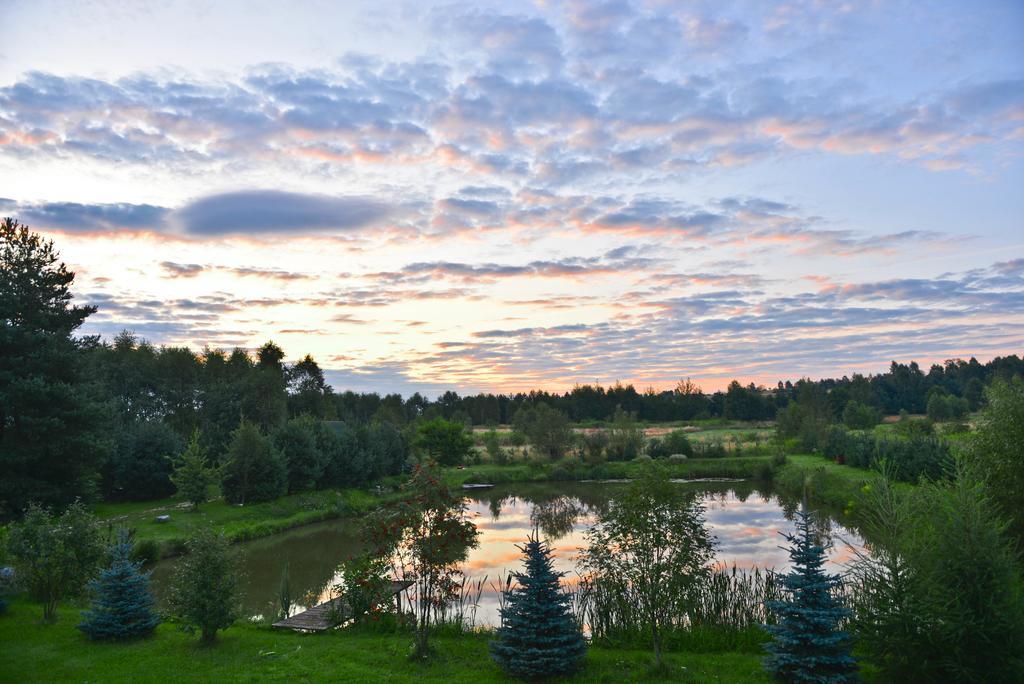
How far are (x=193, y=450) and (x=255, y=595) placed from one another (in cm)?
1237

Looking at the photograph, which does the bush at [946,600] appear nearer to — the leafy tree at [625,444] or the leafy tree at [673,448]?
the leafy tree at [673,448]

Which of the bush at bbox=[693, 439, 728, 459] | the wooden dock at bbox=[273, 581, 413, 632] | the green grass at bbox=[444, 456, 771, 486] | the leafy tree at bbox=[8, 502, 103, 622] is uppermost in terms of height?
the leafy tree at bbox=[8, 502, 103, 622]

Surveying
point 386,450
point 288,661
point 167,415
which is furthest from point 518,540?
point 167,415

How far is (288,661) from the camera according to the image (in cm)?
1160

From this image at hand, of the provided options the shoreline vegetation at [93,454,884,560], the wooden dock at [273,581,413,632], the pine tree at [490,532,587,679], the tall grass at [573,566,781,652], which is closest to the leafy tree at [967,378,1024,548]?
the tall grass at [573,566,781,652]

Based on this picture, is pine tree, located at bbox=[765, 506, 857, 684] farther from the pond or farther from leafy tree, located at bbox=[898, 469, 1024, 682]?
the pond

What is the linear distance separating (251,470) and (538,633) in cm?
2638

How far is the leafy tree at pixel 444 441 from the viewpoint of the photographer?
51500 millimetres

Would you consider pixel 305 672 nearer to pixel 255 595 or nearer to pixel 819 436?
pixel 255 595

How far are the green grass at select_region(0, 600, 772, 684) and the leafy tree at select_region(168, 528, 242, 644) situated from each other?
650mm

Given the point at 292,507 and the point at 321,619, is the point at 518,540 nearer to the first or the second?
the point at 321,619

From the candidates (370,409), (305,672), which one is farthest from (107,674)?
(370,409)

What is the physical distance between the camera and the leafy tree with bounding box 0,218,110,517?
22.1 metres

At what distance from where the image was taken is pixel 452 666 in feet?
36.6
